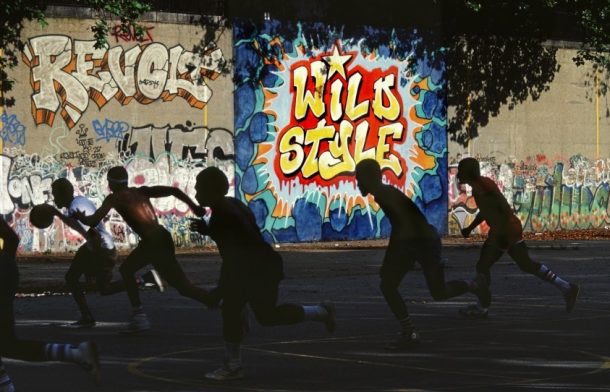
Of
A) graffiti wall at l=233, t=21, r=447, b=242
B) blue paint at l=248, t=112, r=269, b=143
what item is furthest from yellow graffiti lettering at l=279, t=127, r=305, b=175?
blue paint at l=248, t=112, r=269, b=143

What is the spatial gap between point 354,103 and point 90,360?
70.9ft

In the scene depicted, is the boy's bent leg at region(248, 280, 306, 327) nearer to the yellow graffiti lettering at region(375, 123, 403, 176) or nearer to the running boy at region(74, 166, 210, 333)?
the running boy at region(74, 166, 210, 333)

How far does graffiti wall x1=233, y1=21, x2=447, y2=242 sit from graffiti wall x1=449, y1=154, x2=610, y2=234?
0.75m

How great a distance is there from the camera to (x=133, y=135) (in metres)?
26.9

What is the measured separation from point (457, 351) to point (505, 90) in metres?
22.7

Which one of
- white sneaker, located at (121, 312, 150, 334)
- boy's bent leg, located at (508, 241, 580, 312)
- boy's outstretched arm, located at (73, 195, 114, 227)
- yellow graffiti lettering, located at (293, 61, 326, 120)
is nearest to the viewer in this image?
boy's outstretched arm, located at (73, 195, 114, 227)

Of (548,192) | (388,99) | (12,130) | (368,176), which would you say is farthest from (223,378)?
(548,192)

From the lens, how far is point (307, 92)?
29375mm

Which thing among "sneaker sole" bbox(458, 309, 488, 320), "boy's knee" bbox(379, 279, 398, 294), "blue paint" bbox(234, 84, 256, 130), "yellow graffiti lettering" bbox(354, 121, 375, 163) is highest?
"blue paint" bbox(234, 84, 256, 130)

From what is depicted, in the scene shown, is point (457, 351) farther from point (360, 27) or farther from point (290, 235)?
point (360, 27)

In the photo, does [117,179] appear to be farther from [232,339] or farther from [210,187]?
[232,339]

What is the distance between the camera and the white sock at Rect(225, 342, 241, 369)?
9.85m

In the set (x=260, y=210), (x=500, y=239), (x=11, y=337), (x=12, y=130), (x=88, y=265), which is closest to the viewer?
(x=11, y=337)

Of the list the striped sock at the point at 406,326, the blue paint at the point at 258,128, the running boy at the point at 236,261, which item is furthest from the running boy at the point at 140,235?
the blue paint at the point at 258,128
